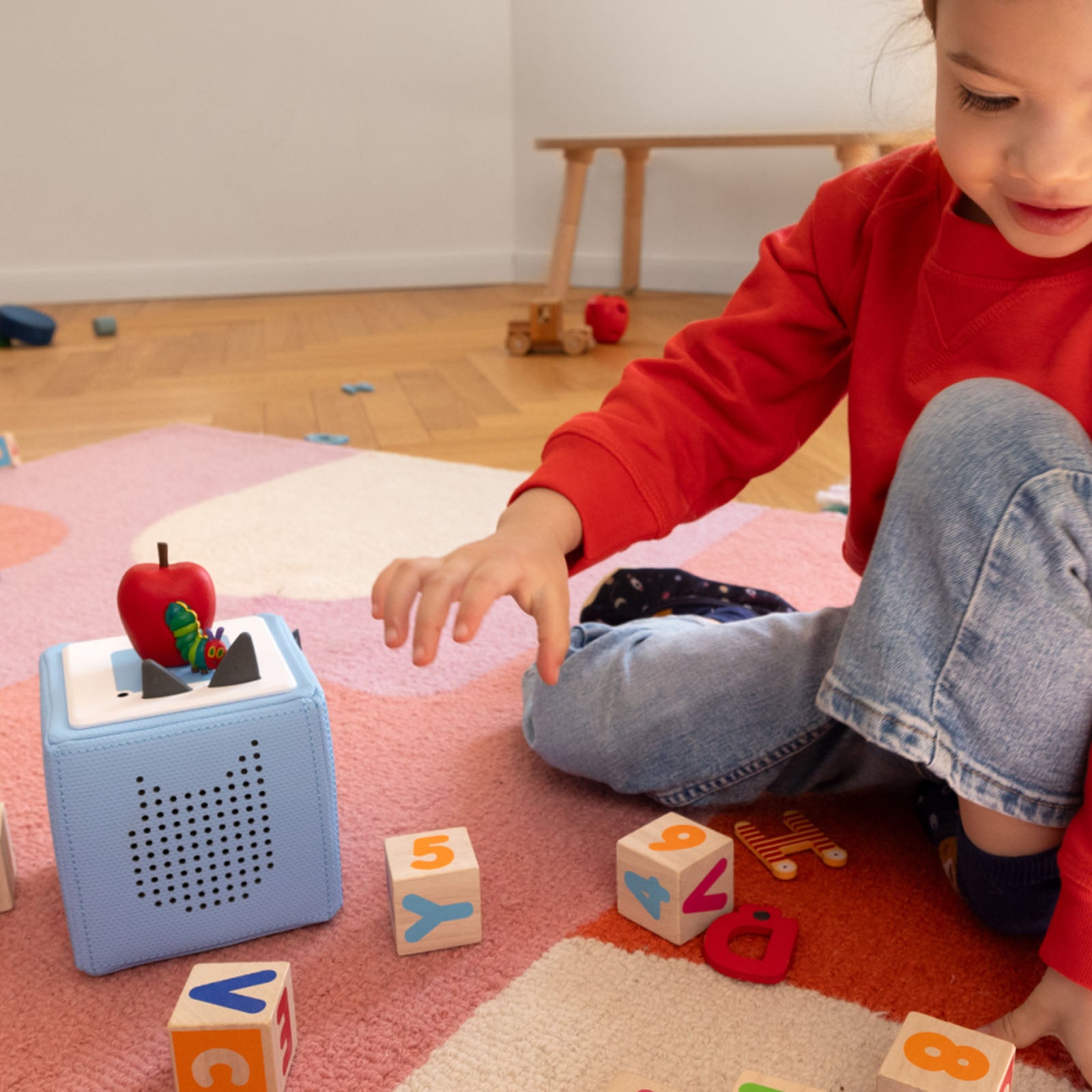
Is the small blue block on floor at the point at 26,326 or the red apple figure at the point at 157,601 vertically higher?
the red apple figure at the point at 157,601

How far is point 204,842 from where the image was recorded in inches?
23.6

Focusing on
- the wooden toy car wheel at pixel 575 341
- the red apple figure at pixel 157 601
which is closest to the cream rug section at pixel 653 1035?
the red apple figure at pixel 157 601

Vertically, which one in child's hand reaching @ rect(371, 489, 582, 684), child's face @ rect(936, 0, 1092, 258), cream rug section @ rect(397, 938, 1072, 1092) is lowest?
cream rug section @ rect(397, 938, 1072, 1092)

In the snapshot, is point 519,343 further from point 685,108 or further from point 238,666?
point 238,666

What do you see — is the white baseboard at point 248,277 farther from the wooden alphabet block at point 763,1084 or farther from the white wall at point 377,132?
the wooden alphabet block at point 763,1084

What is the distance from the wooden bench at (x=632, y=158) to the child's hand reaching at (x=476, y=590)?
159 cm

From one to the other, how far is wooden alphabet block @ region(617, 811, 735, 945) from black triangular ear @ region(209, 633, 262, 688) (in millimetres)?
216

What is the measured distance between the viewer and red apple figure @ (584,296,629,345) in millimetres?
2232

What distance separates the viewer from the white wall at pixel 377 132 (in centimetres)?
269

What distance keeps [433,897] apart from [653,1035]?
5.1 inches

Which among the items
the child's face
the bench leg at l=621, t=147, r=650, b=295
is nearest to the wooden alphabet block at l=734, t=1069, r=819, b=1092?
the child's face

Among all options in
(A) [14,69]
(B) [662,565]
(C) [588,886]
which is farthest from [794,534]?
(A) [14,69]

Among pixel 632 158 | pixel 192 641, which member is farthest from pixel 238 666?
pixel 632 158

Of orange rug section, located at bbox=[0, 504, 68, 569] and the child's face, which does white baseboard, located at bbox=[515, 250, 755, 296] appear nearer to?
orange rug section, located at bbox=[0, 504, 68, 569]
